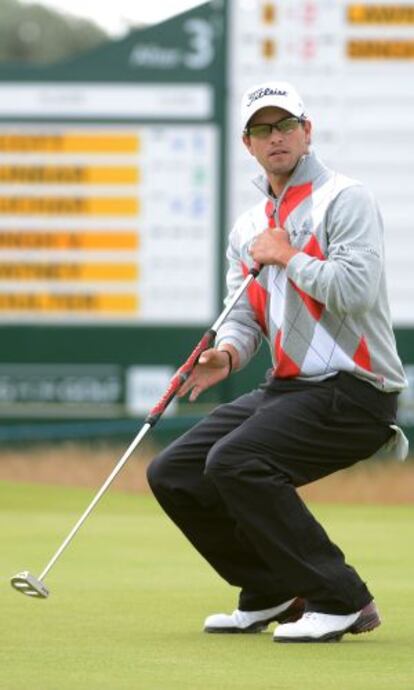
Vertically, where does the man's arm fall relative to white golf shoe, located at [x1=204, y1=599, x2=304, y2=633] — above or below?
above

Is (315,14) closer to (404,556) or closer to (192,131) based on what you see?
(192,131)

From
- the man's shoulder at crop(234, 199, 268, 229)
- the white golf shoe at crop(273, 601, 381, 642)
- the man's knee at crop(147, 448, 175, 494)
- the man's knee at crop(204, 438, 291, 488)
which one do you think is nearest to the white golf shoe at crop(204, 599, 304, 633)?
the white golf shoe at crop(273, 601, 381, 642)

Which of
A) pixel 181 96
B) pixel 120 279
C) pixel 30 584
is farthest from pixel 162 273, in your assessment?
pixel 30 584

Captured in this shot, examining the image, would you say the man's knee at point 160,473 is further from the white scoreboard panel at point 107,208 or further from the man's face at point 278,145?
the white scoreboard panel at point 107,208

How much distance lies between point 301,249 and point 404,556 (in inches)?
145

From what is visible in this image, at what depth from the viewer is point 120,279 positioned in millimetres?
A: 15586

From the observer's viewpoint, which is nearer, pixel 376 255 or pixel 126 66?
pixel 376 255

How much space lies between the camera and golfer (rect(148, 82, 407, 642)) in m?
6.67

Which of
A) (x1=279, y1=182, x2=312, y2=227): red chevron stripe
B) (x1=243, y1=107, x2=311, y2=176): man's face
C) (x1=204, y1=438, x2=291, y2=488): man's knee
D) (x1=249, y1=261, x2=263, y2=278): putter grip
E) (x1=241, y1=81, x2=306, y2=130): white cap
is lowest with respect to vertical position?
(x1=204, y1=438, x2=291, y2=488): man's knee

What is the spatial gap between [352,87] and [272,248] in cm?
881

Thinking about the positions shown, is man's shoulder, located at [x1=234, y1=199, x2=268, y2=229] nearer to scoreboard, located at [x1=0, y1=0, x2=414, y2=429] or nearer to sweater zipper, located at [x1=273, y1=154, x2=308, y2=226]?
sweater zipper, located at [x1=273, y1=154, x2=308, y2=226]

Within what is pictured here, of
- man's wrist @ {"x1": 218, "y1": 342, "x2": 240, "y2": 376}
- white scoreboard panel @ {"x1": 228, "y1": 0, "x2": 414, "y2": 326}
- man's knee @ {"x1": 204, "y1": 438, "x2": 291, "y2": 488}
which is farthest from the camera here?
white scoreboard panel @ {"x1": 228, "y1": 0, "x2": 414, "y2": 326}

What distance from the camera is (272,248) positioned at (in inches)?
266

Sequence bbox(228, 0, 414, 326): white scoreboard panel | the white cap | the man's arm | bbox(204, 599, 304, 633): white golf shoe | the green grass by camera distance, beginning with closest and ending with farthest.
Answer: the green grass < the man's arm < the white cap < bbox(204, 599, 304, 633): white golf shoe < bbox(228, 0, 414, 326): white scoreboard panel
